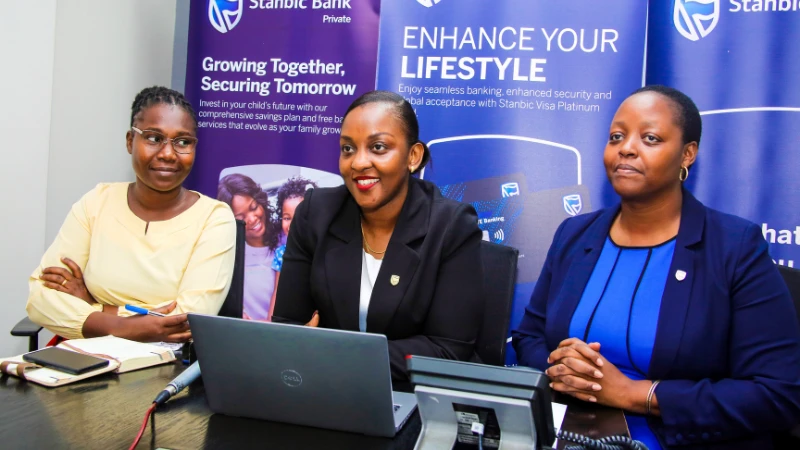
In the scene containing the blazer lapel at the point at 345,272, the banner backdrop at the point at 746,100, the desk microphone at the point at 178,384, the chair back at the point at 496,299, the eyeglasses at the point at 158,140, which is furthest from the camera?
the banner backdrop at the point at 746,100

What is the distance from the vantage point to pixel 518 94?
3.10 m

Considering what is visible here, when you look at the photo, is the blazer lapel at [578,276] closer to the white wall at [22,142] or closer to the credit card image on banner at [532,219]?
the credit card image on banner at [532,219]

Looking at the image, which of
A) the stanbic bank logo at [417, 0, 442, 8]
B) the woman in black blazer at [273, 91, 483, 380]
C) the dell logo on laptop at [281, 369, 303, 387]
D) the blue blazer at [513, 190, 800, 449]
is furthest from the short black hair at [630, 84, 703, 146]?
the stanbic bank logo at [417, 0, 442, 8]

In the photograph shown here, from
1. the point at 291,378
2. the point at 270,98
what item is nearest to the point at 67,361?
the point at 291,378

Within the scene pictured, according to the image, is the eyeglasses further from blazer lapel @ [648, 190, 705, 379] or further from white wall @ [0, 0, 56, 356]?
blazer lapel @ [648, 190, 705, 379]

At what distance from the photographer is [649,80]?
3049 millimetres

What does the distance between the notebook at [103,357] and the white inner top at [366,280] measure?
580mm

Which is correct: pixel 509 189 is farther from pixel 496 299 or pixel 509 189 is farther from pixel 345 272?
pixel 345 272

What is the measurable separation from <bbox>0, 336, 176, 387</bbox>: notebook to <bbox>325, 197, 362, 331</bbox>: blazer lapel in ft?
1.72

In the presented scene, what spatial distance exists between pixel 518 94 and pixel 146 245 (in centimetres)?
179

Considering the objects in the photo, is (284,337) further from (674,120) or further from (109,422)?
(674,120)

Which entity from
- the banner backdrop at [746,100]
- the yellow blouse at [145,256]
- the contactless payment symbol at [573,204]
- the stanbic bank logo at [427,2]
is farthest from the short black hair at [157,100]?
the banner backdrop at [746,100]

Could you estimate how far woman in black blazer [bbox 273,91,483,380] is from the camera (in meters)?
2.01

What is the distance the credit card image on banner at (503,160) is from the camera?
9.93 ft
